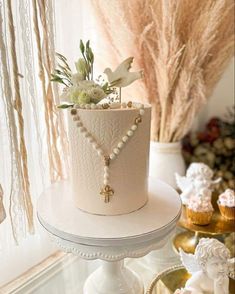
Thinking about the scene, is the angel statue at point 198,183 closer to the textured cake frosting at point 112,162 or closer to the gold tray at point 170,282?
the gold tray at point 170,282

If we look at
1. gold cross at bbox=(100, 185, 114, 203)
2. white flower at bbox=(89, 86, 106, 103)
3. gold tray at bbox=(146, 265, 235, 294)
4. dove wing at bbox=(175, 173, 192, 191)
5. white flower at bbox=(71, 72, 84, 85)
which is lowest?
gold tray at bbox=(146, 265, 235, 294)

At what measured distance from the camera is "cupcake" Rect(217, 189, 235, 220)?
82cm

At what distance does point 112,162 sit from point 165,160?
0.46 meters

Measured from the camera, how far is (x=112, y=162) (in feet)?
1.79

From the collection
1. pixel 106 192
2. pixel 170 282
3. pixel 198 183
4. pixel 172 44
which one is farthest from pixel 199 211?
pixel 172 44

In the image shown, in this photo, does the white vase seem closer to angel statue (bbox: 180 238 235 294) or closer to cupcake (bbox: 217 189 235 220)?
cupcake (bbox: 217 189 235 220)

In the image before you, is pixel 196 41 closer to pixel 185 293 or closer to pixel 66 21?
pixel 66 21

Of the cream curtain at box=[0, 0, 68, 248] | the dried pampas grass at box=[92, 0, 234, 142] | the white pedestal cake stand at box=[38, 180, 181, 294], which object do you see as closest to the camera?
the white pedestal cake stand at box=[38, 180, 181, 294]

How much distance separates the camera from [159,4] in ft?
2.42

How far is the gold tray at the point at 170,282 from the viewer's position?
663mm

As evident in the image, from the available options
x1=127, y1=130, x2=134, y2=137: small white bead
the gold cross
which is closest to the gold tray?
the gold cross

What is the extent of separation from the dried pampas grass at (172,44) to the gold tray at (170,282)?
0.43m

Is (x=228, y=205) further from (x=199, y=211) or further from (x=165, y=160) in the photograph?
(x=165, y=160)

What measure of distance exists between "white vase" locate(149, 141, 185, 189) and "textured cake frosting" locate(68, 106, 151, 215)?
0.38m
